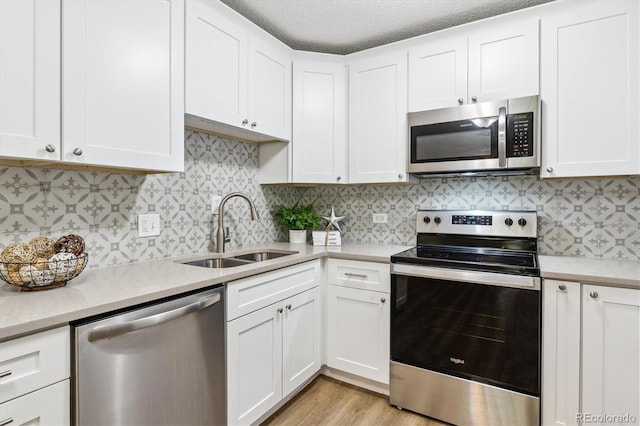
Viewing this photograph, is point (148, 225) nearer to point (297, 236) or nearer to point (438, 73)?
point (297, 236)

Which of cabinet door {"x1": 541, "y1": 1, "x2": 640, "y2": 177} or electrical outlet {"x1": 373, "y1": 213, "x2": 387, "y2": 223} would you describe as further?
electrical outlet {"x1": 373, "y1": 213, "x2": 387, "y2": 223}

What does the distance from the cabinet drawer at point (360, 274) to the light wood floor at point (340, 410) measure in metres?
0.69

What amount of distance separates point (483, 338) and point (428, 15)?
1.94 meters

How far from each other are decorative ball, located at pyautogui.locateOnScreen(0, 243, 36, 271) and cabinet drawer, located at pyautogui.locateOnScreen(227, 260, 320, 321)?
0.73 metres

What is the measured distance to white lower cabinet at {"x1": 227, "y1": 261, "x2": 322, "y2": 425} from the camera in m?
1.61

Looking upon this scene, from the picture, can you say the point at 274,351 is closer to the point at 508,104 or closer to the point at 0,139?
the point at 0,139

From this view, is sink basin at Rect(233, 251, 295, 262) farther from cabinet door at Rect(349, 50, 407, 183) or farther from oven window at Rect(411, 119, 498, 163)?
oven window at Rect(411, 119, 498, 163)

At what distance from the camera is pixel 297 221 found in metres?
2.67

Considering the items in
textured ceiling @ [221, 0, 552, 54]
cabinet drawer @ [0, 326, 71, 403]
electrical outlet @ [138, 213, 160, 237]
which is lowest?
cabinet drawer @ [0, 326, 71, 403]


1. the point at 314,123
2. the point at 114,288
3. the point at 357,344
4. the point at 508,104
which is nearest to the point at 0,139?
the point at 114,288

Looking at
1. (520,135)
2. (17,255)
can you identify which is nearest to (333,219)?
(520,135)

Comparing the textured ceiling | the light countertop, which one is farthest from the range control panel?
the textured ceiling

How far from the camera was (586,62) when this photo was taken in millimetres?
1795

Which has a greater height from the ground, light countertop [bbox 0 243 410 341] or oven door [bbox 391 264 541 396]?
light countertop [bbox 0 243 410 341]
